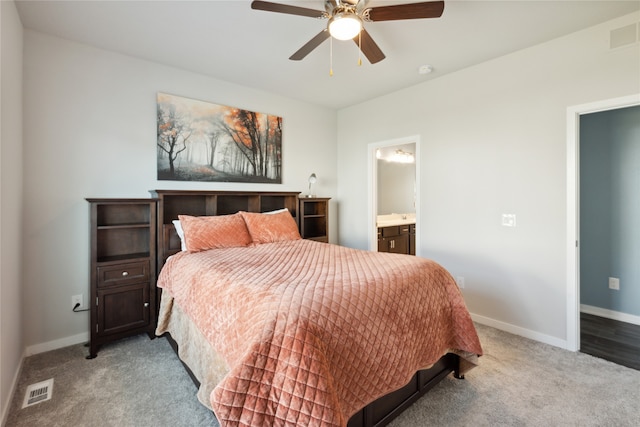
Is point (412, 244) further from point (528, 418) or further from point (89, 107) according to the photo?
point (89, 107)

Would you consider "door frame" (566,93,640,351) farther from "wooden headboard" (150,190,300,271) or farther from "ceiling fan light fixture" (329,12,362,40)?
"wooden headboard" (150,190,300,271)

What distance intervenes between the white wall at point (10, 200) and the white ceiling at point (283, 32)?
1.34 ft

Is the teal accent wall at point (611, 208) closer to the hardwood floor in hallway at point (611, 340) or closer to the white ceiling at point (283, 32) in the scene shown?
the hardwood floor in hallway at point (611, 340)

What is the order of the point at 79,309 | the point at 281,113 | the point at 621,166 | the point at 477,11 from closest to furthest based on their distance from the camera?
the point at 477,11, the point at 79,309, the point at 621,166, the point at 281,113

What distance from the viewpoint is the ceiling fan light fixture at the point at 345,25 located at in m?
1.78

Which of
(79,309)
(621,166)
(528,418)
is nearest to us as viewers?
(528,418)

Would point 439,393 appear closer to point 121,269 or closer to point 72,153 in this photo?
point 121,269

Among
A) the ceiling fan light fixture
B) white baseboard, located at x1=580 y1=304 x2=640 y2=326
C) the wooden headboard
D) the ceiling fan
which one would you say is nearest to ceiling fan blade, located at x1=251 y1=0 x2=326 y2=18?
the ceiling fan

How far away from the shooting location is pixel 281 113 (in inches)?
156

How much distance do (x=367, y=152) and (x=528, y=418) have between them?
130 inches

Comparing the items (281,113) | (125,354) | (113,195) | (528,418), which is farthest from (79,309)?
(528,418)

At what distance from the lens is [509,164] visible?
2.85 meters

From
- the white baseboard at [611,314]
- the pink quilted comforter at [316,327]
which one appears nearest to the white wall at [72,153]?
the pink quilted comforter at [316,327]

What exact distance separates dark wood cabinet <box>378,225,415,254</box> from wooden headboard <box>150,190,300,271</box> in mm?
1470
